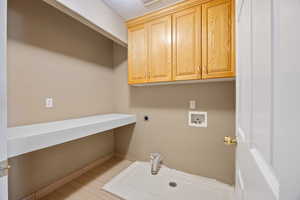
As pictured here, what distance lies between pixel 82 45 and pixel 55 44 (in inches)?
16.9

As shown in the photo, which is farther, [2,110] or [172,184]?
[172,184]

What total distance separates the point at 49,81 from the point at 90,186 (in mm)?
1487

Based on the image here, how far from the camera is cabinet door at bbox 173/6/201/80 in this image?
155cm

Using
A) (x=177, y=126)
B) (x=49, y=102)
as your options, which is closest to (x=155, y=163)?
(x=177, y=126)

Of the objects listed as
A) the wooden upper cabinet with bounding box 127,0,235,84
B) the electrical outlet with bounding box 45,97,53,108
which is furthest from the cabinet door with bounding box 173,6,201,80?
the electrical outlet with bounding box 45,97,53,108

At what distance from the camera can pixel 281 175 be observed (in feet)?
0.84

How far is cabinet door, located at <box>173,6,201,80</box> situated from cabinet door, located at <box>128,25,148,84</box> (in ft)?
1.55

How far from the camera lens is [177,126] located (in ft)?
6.62

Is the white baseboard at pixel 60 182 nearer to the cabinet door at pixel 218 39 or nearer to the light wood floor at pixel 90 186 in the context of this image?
the light wood floor at pixel 90 186

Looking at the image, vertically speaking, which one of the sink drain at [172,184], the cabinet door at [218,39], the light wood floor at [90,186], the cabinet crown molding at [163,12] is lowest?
the light wood floor at [90,186]

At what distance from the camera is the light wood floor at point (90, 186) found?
1.50 metres

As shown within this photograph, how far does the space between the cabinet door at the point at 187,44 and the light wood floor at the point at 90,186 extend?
1754 mm

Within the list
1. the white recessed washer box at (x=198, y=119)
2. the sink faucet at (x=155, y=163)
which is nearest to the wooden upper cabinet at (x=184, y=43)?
the white recessed washer box at (x=198, y=119)

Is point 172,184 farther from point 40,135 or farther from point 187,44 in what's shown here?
point 187,44
